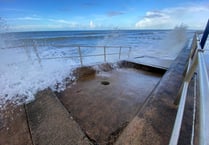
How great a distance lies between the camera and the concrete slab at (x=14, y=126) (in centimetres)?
120

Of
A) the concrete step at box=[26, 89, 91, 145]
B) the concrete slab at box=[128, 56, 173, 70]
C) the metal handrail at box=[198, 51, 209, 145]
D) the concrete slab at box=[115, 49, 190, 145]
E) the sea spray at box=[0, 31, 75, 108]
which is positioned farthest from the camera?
the concrete slab at box=[128, 56, 173, 70]

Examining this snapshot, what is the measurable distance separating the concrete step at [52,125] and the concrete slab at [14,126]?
6 cm

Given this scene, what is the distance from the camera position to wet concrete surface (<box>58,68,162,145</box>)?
143 centimetres

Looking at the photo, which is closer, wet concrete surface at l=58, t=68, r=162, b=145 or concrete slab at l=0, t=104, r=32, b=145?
concrete slab at l=0, t=104, r=32, b=145

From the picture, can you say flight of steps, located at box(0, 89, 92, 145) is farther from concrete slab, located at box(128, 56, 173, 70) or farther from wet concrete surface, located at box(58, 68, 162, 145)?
concrete slab, located at box(128, 56, 173, 70)

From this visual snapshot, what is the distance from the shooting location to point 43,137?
1.18 m

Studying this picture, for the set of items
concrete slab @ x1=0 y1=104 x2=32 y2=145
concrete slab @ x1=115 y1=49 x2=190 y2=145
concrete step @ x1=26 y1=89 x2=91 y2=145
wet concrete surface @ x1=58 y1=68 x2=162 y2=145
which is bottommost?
wet concrete surface @ x1=58 y1=68 x2=162 y2=145

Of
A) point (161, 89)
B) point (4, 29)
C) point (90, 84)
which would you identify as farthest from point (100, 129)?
point (4, 29)

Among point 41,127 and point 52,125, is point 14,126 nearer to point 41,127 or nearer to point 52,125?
point 41,127

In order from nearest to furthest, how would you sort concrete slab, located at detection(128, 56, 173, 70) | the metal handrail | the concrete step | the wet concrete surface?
1. the metal handrail
2. the concrete step
3. the wet concrete surface
4. concrete slab, located at detection(128, 56, 173, 70)

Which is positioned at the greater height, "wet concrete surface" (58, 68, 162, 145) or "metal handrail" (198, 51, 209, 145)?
"metal handrail" (198, 51, 209, 145)

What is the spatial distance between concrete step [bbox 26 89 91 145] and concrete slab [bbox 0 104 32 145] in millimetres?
65

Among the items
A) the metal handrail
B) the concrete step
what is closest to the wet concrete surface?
the concrete step

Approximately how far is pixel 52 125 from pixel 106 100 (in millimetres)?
961
